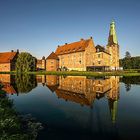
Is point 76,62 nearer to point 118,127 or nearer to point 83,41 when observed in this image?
point 83,41

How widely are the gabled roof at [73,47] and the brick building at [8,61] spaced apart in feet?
64.0

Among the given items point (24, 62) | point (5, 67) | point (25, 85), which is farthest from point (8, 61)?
point (25, 85)

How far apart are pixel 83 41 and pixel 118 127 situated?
2948 inches

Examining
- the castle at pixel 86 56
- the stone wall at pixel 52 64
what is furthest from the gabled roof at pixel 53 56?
the stone wall at pixel 52 64

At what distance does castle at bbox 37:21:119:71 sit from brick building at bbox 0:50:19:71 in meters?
14.4

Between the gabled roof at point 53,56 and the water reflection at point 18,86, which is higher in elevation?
the gabled roof at point 53,56

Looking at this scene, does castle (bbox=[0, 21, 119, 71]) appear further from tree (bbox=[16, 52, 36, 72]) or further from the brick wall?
tree (bbox=[16, 52, 36, 72])

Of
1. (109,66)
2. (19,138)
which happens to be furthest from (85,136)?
(109,66)

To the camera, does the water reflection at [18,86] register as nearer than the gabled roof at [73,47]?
Yes

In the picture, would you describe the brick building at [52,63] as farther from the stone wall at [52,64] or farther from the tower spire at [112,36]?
the tower spire at [112,36]

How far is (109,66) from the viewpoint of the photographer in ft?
290

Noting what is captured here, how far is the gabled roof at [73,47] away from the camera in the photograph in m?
81.0

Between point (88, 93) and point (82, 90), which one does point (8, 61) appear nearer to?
point (82, 90)

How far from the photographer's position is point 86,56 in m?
79.1
